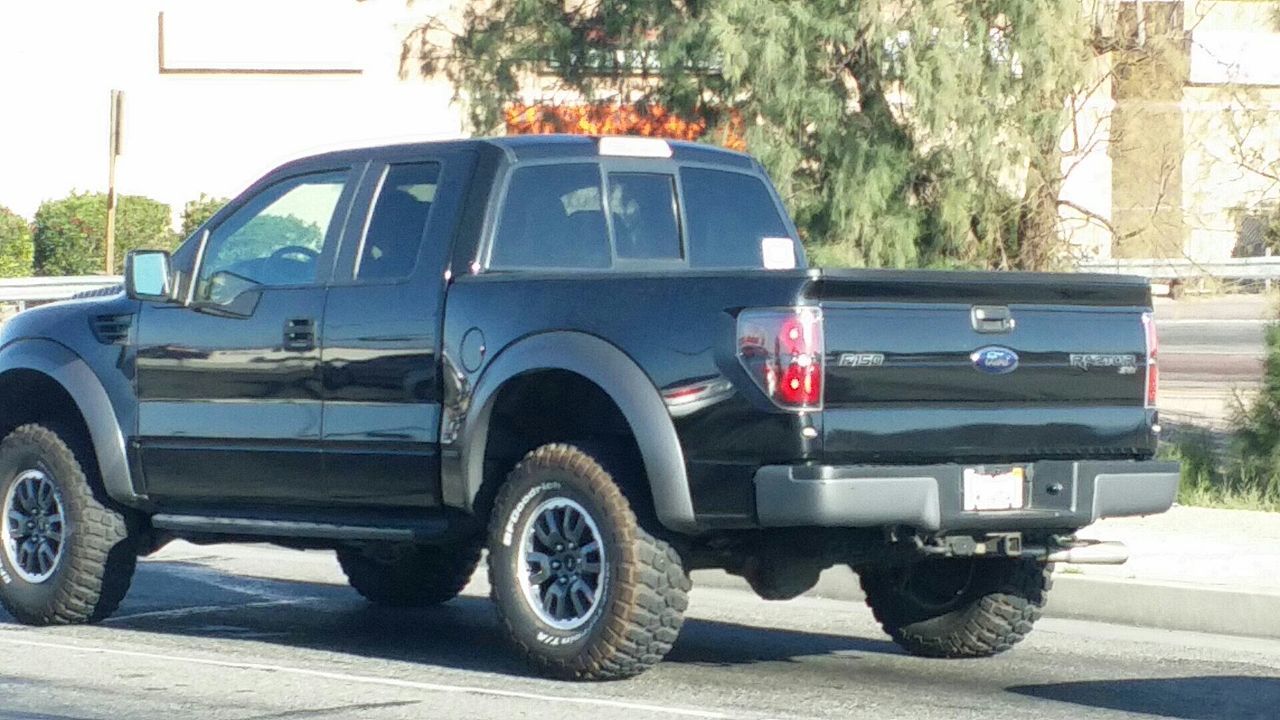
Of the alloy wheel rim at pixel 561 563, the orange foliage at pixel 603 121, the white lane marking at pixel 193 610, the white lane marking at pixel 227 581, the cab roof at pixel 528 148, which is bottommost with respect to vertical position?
the white lane marking at pixel 227 581

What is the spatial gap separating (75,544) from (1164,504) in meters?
4.57

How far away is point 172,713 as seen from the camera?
7.66 metres

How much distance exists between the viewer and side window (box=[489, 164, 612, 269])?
29.5 ft

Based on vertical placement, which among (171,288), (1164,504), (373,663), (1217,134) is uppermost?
(1217,134)

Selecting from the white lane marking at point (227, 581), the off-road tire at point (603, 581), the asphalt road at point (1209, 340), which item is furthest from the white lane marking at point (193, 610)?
the asphalt road at point (1209, 340)

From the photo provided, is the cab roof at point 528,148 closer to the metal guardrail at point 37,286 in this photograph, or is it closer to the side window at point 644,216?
the side window at point 644,216

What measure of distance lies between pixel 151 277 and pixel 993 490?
378 cm

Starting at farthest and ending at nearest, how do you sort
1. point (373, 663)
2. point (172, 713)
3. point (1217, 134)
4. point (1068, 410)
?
point (1217, 134), point (373, 663), point (1068, 410), point (172, 713)

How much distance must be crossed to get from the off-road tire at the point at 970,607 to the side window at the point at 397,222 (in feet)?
7.21

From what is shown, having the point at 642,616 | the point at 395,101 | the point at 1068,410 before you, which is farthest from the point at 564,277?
the point at 395,101

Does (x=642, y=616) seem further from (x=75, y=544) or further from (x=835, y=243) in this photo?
(x=835, y=243)

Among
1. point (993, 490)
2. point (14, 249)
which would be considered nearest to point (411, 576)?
point (993, 490)

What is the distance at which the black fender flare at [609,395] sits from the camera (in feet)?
26.1

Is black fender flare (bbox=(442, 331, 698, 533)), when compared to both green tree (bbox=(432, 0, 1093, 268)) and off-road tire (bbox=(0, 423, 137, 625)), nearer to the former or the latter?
off-road tire (bbox=(0, 423, 137, 625))
